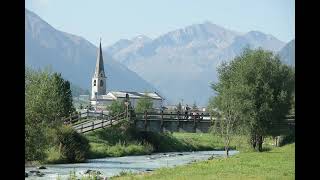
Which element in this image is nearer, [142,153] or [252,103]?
[252,103]

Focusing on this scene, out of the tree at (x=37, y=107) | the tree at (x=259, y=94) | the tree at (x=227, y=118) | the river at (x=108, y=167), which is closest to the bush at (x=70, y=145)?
the river at (x=108, y=167)

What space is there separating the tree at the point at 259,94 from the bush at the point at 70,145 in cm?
1319

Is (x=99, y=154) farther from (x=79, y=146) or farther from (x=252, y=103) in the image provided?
(x=252, y=103)

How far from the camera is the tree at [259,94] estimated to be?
156 feet

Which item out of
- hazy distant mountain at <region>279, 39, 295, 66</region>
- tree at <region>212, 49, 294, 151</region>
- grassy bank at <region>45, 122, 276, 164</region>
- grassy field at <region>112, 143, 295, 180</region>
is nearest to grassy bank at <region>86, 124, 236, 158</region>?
grassy bank at <region>45, 122, 276, 164</region>

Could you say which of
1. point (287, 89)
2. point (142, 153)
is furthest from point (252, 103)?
point (142, 153)

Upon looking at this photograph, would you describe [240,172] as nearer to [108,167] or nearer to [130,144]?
[108,167]

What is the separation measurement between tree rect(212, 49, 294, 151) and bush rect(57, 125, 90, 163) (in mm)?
13191
